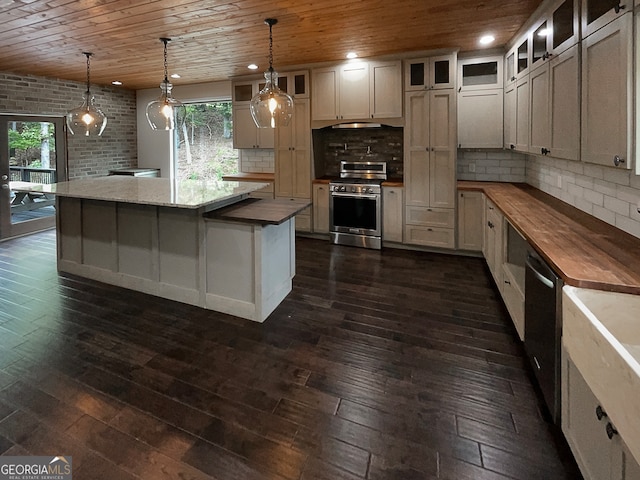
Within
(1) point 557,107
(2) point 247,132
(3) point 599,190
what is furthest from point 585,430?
(2) point 247,132

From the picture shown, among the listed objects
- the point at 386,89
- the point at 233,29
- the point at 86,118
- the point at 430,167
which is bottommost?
the point at 430,167

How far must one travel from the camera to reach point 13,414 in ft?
6.46

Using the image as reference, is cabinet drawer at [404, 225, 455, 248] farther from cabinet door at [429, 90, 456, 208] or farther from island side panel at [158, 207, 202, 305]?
island side panel at [158, 207, 202, 305]

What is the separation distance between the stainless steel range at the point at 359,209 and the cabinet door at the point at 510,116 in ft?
5.28

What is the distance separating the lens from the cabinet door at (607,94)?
1.75 metres

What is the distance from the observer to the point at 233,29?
3.67m

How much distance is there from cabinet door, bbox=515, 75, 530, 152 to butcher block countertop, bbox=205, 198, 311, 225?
216 centimetres

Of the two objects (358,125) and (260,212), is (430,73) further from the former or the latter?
(260,212)

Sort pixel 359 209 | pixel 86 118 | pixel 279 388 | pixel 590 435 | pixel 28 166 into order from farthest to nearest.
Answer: pixel 28 166 → pixel 359 209 → pixel 86 118 → pixel 279 388 → pixel 590 435

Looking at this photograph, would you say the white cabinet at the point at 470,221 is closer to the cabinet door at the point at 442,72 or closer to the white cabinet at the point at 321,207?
the cabinet door at the point at 442,72

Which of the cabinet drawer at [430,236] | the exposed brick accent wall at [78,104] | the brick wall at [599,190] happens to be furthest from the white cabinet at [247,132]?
the brick wall at [599,190]

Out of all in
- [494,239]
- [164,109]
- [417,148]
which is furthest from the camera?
[417,148]

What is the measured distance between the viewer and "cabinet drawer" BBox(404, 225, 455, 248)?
4875mm

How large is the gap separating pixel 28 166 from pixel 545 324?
728cm
